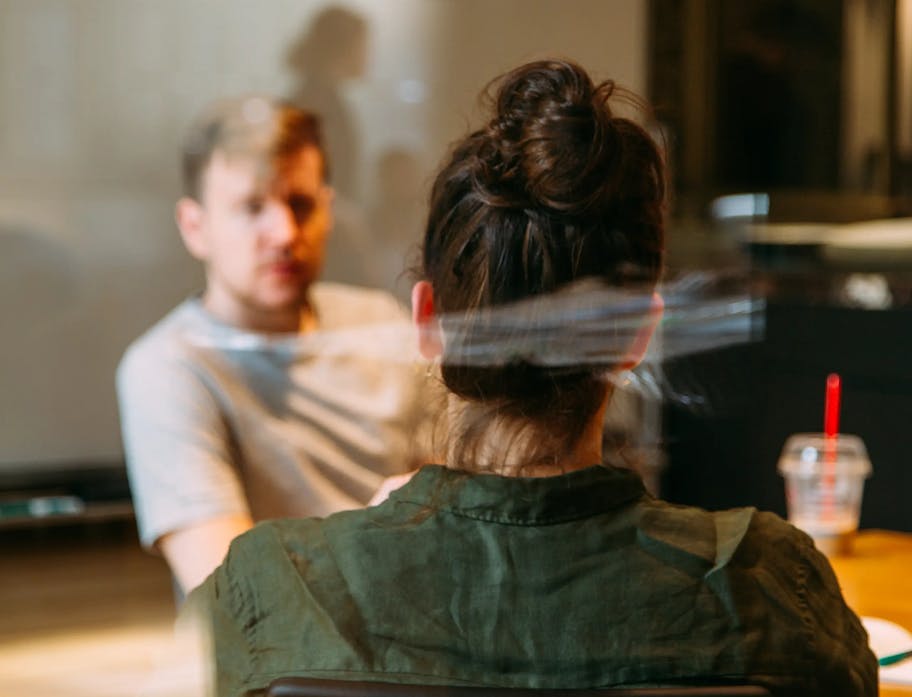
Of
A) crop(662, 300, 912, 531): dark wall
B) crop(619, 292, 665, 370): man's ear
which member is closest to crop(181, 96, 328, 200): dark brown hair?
crop(662, 300, 912, 531): dark wall

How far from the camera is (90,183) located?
Answer: 6.78 feet

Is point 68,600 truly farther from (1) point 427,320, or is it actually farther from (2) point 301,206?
(1) point 427,320

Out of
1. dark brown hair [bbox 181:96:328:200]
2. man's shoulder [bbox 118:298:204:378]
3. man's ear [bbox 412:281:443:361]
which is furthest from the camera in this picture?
dark brown hair [bbox 181:96:328:200]

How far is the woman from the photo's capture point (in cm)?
78

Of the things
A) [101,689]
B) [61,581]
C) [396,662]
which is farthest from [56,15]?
[396,662]

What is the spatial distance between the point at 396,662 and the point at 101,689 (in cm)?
104

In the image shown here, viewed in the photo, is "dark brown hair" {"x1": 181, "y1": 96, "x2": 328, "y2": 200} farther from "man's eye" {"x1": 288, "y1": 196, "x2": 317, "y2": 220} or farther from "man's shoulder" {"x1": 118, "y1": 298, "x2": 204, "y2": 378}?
"man's shoulder" {"x1": 118, "y1": 298, "x2": 204, "y2": 378}

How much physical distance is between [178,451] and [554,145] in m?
0.72

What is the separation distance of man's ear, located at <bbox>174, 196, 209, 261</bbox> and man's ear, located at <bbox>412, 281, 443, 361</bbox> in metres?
0.83

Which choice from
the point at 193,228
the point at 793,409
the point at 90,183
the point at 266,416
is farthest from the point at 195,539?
the point at 793,409

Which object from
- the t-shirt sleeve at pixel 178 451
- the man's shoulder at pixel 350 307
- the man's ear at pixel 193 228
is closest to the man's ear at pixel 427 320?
the t-shirt sleeve at pixel 178 451

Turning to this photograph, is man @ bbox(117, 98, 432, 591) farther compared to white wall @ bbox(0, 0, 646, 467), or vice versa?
white wall @ bbox(0, 0, 646, 467)

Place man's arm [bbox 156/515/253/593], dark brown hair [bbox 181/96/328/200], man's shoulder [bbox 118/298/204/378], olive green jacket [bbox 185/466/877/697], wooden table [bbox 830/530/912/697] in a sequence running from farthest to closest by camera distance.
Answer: dark brown hair [bbox 181/96/328/200] → man's shoulder [bbox 118/298/204/378] → man's arm [bbox 156/515/253/593] → wooden table [bbox 830/530/912/697] → olive green jacket [bbox 185/466/877/697]

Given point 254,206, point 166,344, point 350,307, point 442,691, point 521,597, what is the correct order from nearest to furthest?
1. point 442,691
2. point 521,597
3. point 166,344
4. point 254,206
5. point 350,307
